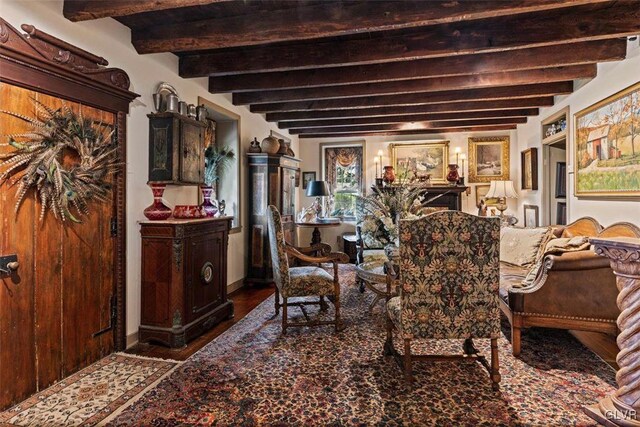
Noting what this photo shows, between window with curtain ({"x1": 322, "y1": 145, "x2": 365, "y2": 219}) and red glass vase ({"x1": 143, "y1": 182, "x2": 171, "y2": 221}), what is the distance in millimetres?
4300

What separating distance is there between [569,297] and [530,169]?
3489mm

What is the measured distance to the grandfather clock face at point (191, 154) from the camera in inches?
118

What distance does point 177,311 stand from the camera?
8.88 feet

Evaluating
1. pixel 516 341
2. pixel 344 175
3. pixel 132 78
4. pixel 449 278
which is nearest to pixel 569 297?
pixel 516 341

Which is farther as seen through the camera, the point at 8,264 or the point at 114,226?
the point at 114,226

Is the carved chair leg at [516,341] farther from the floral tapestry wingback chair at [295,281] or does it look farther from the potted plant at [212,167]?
the potted plant at [212,167]

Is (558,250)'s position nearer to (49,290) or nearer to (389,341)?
(389,341)

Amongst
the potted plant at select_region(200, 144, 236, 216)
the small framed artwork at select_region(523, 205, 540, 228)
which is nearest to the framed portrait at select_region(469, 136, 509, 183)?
the small framed artwork at select_region(523, 205, 540, 228)

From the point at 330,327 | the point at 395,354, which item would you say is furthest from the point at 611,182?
the point at 330,327

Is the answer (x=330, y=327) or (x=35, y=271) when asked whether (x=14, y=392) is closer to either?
(x=35, y=271)

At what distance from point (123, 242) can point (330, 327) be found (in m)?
1.98

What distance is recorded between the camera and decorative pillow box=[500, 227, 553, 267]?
11.5 feet

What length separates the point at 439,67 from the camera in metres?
3.25

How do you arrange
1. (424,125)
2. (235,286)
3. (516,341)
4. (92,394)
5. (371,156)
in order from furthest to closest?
(371,156) < (424,125) < (235,286) < (516,341) < (92,394)
